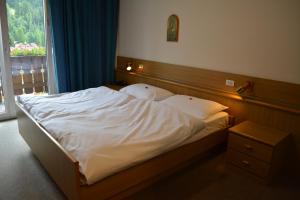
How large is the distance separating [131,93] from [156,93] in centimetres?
40

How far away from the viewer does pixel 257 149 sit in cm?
234

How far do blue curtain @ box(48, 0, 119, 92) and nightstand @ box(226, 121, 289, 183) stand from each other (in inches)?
106

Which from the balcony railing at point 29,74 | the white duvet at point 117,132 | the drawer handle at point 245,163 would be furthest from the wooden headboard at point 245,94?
the balcony railing at point 29,74

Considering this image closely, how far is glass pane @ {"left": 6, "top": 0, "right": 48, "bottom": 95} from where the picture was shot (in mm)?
3666

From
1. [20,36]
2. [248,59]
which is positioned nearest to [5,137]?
[20,36]

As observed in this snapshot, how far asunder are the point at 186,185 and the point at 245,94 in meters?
1.25

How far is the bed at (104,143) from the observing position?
176cm

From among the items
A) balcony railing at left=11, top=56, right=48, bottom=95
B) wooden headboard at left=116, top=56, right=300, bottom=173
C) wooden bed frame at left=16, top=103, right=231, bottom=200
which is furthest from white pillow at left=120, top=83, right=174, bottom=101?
balcony railing at left=11, top=56, right=48, bottom=95

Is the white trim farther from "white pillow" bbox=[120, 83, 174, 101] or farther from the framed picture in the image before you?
the framed picture

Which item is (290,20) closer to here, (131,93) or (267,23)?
(267,23)

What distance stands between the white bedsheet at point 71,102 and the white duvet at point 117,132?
Answer: 37 millimetres

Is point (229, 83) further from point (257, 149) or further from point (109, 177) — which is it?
point (109, 177)

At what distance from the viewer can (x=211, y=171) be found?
260 centimetres

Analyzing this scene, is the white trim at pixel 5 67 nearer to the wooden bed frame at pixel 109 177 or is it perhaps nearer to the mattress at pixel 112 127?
the mattress at pixel 112 127
